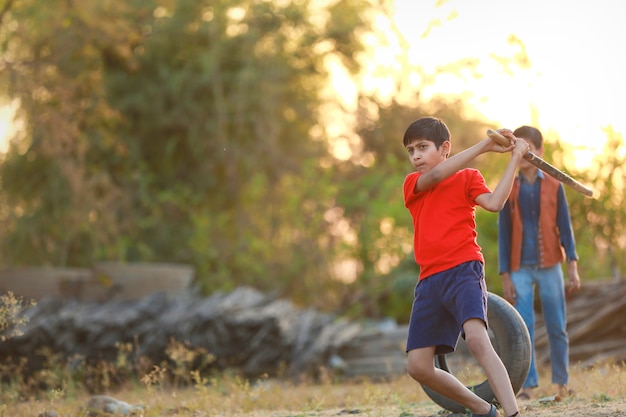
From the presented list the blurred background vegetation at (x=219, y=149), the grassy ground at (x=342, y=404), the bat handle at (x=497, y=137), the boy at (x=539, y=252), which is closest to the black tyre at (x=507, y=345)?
the grassy ground at (x=342, y=404)

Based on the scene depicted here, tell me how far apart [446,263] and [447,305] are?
21 cm

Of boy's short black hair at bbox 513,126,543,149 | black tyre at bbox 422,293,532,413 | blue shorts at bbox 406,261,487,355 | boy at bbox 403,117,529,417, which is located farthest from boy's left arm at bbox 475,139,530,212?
boy's short black hair at bbox 513,126,543,149

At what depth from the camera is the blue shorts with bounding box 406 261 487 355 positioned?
4.05 m

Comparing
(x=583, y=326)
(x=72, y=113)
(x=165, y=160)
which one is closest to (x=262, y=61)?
(x=165, y=160)

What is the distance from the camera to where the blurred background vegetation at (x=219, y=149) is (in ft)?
46.4

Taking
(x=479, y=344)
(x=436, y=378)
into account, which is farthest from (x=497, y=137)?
(x=436, y=378)

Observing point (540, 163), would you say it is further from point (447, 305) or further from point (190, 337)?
point (190, 337)

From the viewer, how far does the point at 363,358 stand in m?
11.1

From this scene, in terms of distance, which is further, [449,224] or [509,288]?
[509,288]

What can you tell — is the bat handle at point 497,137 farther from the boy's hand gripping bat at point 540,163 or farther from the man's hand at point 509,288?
the man's hand at point 509,288

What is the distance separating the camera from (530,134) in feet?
19.3

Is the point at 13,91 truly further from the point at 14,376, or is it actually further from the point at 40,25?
the point at 14,376

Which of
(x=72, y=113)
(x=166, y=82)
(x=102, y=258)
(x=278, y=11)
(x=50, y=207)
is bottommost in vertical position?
(x=102, y=258)

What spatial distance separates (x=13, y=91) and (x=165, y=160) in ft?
16.8
